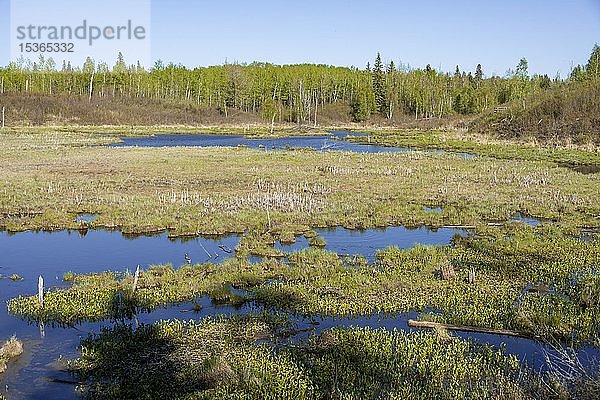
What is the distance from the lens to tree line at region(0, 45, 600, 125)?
12050 centimetres

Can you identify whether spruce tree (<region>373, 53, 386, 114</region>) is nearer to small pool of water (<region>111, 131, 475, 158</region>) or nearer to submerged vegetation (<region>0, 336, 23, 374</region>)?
small pool of water (<region>111, 131, 475, 158</region>)

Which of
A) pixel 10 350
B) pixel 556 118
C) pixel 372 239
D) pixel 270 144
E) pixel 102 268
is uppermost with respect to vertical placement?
pixel 556 118

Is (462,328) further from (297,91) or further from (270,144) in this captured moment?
(297,91)

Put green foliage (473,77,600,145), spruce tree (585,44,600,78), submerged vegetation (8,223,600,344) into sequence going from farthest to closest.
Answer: spruce tree (585,44,600,78) → green foliage (473,77,600,145) → submerged vegetation (8,223,600,344)

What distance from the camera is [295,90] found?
436 feet

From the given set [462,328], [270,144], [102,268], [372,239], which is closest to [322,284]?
[462,328]

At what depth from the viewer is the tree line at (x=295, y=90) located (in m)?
120

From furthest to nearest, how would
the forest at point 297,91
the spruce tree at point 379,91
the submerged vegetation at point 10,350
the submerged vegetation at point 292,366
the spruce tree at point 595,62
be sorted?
the spruce tree at point 379,91 < the forest at point 297,91 < the spruce tree at point 595,62 < the submerged vegetation at point 10,350 < the submerged vegetation at point 292,366

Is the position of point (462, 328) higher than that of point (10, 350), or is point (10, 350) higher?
point (462, 328)

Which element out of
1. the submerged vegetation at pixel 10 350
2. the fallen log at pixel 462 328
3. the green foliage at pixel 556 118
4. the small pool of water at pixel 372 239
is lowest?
the submerged vegetation at pixel 10 350

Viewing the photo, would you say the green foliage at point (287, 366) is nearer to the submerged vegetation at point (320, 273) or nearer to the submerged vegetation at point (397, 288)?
the submerged vegetation at point (320, 273)

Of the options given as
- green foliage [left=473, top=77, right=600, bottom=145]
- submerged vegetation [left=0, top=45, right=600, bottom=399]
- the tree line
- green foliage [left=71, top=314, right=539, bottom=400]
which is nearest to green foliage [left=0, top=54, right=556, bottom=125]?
the tree line

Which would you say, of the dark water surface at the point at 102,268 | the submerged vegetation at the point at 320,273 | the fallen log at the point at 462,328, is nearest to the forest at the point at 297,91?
the submerged vegetation at the point at 320,273

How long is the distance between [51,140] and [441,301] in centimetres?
5517
